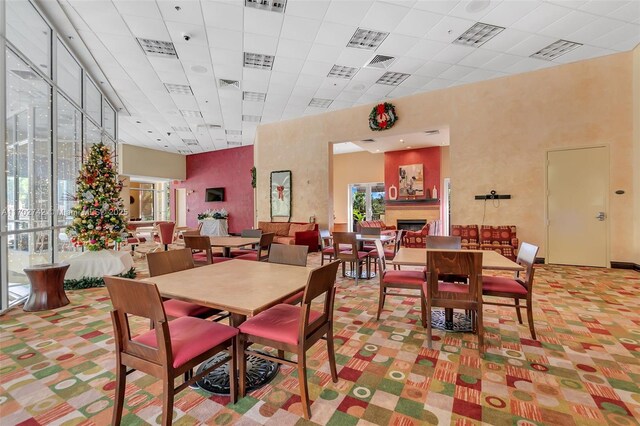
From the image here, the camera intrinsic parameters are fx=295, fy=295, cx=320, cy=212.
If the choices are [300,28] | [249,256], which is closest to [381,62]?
[300,28]

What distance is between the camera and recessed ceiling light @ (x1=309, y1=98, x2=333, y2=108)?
7.75 m

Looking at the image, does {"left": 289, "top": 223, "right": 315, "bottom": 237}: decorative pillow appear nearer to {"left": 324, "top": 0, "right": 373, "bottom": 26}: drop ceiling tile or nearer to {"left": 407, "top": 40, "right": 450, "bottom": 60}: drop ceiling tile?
{"left": 407, "top": 40, "right": 450, "bottom": 60}: drop ceiling tile

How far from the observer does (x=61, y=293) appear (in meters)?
3.92

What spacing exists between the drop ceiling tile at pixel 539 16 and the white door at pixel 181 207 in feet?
47.1

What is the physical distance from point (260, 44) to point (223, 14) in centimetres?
91

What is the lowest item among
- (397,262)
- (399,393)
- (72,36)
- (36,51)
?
(399,393)

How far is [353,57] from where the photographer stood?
563 centimetres

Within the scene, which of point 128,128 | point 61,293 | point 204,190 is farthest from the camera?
point 204,190

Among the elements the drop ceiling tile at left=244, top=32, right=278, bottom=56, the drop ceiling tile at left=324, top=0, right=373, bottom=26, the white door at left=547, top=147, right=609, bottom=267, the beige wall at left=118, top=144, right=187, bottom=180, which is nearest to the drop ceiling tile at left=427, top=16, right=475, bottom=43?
the drop ceiling tile at left=324, top=0, right=373, bottom=26

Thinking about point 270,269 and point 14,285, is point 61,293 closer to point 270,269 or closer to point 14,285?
point 14,285

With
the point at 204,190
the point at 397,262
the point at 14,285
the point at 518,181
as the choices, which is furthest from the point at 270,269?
the point at 204,190

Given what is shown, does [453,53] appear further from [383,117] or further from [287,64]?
[287,64]

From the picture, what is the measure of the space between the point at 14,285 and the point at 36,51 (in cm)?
335

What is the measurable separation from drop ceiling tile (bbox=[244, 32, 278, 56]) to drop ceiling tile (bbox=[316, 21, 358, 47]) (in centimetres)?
80
